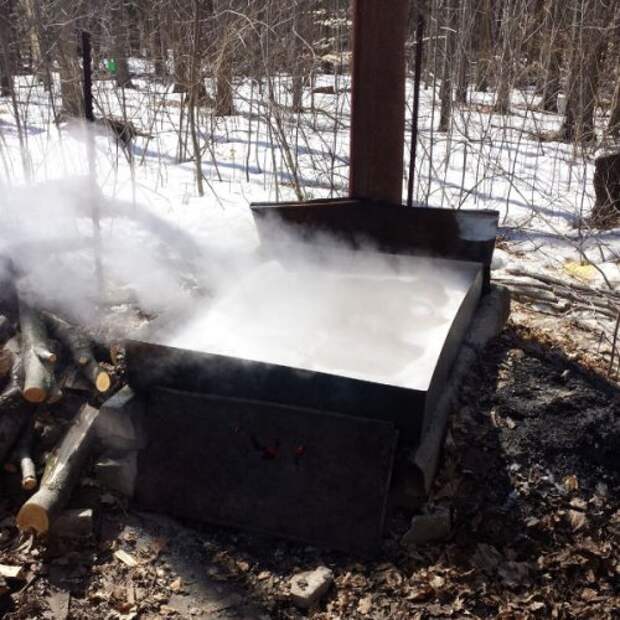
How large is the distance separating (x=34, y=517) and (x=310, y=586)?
137cm

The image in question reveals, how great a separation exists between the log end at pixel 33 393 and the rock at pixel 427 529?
2.15 metres

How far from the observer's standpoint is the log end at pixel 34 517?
10.8 feet

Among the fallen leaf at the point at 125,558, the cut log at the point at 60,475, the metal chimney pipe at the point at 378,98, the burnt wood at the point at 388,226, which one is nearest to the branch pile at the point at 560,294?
the burnt wood at the point at 388,226

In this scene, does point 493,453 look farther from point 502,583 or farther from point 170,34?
point 170,34

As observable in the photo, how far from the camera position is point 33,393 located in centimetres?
384

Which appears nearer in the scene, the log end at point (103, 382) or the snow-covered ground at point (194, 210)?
the log end at point (103, 382)

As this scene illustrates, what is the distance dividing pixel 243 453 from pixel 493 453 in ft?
4.46

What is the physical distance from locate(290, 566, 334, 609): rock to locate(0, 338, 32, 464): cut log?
177cm

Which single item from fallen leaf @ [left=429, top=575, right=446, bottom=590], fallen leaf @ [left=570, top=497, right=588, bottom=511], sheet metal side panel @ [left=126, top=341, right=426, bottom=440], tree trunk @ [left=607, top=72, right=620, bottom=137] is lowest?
fallen leaf @ [left=429, top=575, right=446, bottom=590]

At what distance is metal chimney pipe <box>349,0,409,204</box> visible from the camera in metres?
5.10

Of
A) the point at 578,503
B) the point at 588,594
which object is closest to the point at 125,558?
the point at 588,594

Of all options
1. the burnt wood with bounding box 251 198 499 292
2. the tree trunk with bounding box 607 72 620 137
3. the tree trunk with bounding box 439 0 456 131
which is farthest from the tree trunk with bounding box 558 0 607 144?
the burnt wood with bounding box 251 198 499 292

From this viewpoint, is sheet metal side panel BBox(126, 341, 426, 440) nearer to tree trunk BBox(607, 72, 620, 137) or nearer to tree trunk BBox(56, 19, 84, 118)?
tree trunk BBox(56, 19, 84, 118)

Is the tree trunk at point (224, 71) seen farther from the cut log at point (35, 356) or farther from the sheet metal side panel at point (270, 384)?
the sheet metal side panel at point (270, 384)
